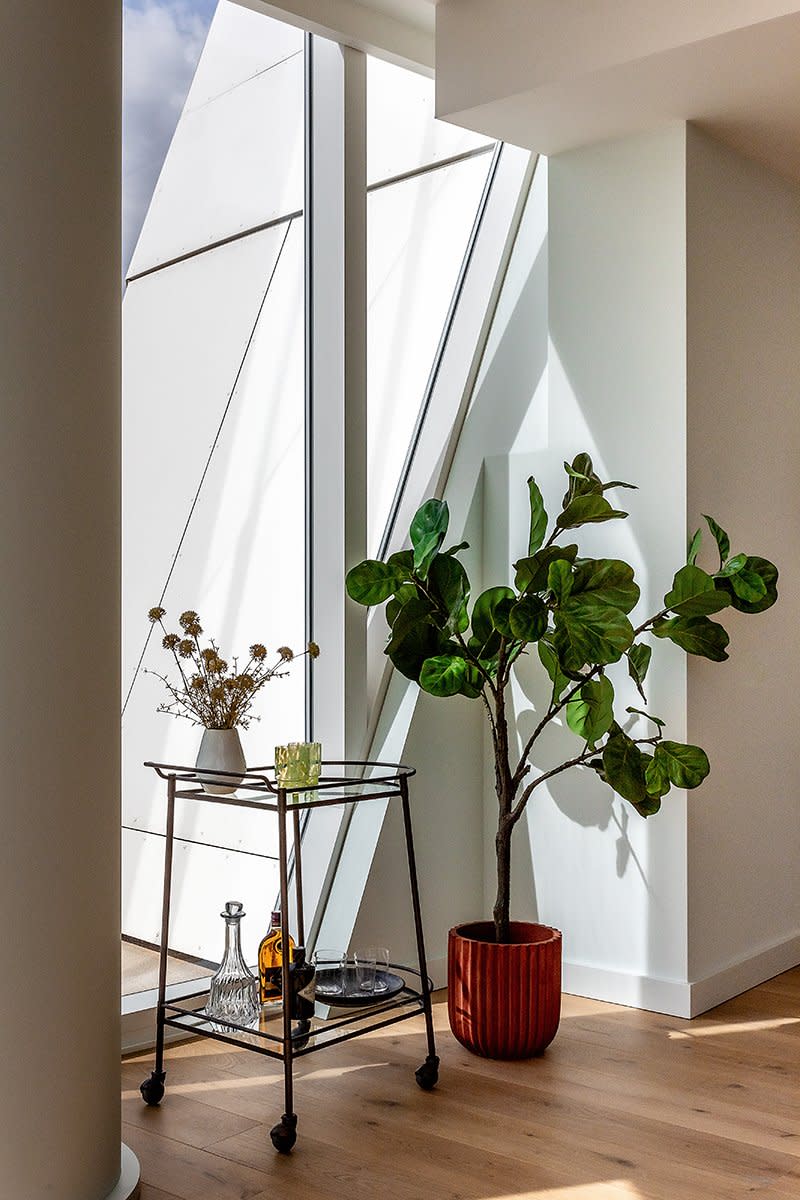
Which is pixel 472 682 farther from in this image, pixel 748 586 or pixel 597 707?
pixel 748 586

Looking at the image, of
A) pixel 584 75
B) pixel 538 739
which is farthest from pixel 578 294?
pixel 538 739

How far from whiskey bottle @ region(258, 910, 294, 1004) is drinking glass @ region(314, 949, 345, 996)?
0.12m

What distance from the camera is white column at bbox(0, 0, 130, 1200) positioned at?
213 centimetres

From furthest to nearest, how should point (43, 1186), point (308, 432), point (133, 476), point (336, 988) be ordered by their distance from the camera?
point (308, 432) → point (133, 476) → point (336, 988) → point (43, 1186)

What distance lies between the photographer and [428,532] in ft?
11.0

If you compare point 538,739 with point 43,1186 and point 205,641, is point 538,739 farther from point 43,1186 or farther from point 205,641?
point 43,1186

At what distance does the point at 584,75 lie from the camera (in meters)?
3.22

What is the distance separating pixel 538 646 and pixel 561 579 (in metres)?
0.25

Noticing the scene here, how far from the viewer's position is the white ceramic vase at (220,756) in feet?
9.60

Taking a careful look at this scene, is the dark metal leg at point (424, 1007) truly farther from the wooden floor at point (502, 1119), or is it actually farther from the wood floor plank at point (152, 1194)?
the wood floor plank at point (152, 1194)

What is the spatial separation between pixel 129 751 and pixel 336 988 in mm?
899

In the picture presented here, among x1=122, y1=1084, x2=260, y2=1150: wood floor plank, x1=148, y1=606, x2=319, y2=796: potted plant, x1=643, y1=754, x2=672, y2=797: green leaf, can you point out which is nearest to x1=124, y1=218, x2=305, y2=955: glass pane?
x1=148, y1=606, x2=319, y2=796: potted plant

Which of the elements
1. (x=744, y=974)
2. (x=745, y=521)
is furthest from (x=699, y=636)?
(x=744, y=974)

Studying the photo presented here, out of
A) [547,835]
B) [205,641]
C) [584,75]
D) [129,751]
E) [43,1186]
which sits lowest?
[43,1186]
